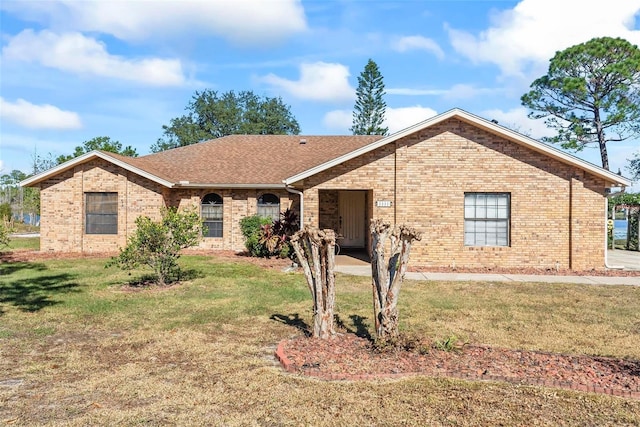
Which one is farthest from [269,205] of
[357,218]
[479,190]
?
[479,190]

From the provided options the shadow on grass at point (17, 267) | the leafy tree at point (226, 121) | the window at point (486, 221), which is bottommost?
the shadow on grass at point (17, 267)

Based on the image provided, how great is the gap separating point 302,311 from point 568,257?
995cm

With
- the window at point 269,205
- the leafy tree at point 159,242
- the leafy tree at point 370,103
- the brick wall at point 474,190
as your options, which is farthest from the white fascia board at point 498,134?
the leafy tree at point 370,103

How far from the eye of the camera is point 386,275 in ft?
20.9

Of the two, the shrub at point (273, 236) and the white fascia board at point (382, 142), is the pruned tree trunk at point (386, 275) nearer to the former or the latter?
the white fascia board at point (382, 142)

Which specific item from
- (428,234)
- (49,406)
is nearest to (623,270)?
(428,234)

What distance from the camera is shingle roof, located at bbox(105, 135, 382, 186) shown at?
1886cm

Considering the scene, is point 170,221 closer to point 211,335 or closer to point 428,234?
point 211,335

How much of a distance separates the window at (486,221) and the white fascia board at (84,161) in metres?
10.7

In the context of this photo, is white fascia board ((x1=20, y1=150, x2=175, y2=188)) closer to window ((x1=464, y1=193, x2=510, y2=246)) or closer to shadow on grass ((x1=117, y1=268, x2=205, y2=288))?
shadow on grass ((x1=117, y1=268, x2=205, y2=288))

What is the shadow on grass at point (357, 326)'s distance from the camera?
690cm

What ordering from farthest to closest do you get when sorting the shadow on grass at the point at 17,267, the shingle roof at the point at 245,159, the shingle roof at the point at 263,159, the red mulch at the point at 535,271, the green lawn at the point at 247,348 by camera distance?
the shingle roof at the point at 245,159, the shingle roof at the point at 263,159, the red mulch at the point at 535,271, the shadow on grass at the point at 17,267, the green lawn at the point at 247,348

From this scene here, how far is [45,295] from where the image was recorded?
988 cm

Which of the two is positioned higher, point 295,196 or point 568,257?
point 295,196
